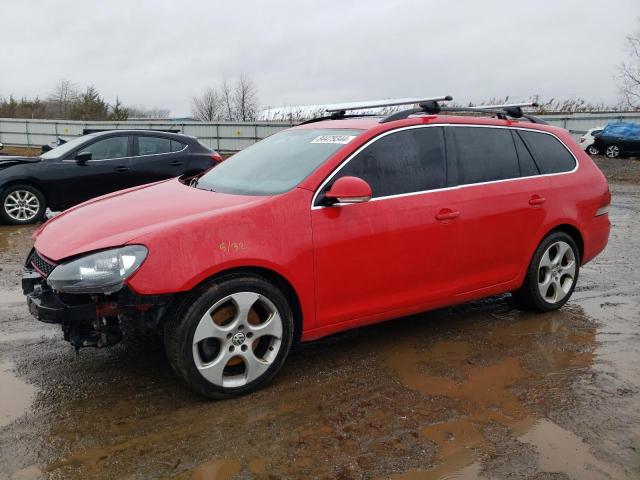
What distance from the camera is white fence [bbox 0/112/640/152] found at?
25891 mm

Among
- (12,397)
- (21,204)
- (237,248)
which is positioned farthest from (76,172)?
(237,248)

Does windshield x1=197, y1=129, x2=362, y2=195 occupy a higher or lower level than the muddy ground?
higher

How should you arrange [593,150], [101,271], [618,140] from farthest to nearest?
[593,150], [618,140], [101,271]

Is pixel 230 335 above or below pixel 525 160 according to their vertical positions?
below

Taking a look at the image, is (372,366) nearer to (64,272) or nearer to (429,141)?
(429,141)

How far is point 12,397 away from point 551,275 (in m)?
4.13

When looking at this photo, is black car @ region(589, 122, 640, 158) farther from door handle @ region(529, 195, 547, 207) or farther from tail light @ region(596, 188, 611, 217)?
door handle @ region(529, 195, 547, 207)

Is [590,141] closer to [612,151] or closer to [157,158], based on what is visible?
[612,151]

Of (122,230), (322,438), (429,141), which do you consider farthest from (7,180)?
(322,438)

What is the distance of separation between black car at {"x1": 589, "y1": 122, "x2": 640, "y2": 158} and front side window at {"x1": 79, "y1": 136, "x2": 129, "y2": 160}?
20586mm

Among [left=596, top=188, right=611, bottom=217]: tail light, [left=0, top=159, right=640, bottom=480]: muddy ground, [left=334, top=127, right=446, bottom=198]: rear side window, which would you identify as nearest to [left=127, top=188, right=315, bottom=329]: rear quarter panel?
[left=334, top=127, right=446, bottom=198]: rear side window

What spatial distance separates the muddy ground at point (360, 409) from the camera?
2693 millimetres

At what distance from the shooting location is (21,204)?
8.73m

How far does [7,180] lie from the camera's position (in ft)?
→ 28.1
